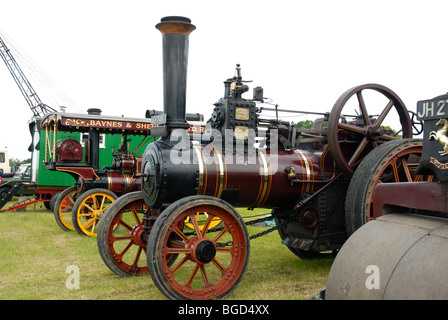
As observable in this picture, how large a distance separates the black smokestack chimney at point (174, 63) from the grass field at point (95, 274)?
1.72 m

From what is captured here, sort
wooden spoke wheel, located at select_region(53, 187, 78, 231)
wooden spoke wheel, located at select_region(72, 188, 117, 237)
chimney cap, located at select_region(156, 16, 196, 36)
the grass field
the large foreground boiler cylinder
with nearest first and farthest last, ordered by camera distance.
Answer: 1. the large foreground boiler cylinder
2. the grass field
3. chimney cap, located at select_region(156, 16, 196, 36)
4. wooden spoke wheel, located at select_region(72, 188, 117, 237)
5. wooden spoke wheel, located at select_region(53, 187, 78, 231)

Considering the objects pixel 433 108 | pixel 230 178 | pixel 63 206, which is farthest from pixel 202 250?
pixel 63 206

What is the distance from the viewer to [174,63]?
4.37 meters

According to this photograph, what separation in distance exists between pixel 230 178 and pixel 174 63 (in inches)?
49.9

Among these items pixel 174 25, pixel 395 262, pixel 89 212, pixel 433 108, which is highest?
pixel 174 25

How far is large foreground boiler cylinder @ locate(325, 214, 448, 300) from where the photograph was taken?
178cm

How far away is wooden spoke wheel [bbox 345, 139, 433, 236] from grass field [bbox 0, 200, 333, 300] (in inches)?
31.4

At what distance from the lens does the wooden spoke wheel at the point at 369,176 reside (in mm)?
4453

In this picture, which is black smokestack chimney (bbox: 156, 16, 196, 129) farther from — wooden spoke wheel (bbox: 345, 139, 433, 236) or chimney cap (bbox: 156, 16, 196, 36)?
wooden spoke wheel (bbox: 345, 139, 433, 236)

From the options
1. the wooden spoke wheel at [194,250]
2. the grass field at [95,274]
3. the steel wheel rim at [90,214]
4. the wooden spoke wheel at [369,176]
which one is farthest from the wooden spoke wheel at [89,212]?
the wooden spoke wheel at [369,176]

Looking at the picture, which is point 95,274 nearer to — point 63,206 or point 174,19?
point 174,19

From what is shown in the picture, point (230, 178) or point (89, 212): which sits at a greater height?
point (230, 178)

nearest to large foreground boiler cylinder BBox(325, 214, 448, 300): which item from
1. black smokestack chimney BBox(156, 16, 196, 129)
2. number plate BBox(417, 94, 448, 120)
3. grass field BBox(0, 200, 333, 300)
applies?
number plate BBox(417, 94, 448, 120)

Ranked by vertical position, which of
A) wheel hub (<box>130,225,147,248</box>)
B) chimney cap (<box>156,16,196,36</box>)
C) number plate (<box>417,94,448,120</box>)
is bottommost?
wheel hub (<box>130,225,147,248</box>)
